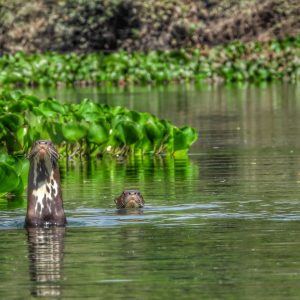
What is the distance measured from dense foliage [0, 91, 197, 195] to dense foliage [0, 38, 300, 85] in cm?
3116

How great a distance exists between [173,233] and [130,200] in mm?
1955

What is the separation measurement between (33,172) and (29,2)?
53983mm

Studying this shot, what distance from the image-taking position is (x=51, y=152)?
13562 mm

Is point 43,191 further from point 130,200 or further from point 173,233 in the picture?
point 130,200

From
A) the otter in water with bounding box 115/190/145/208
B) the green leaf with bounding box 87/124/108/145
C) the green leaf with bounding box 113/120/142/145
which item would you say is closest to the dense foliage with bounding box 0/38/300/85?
the green leaf with bounding box 113/120/142/145

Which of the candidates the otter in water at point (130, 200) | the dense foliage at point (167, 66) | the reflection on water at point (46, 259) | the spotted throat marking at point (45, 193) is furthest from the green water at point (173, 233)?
the dense foliage at point (167, 66)

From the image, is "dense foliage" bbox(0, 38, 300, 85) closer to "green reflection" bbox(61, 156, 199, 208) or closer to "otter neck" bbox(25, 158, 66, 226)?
"green reflection" bbox(61, 156, 199, 208)

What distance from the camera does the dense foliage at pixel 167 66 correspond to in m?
56.2

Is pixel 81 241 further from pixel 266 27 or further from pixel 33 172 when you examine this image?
pixel 266 27

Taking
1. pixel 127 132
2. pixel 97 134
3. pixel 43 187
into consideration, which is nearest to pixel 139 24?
pixel 127 132

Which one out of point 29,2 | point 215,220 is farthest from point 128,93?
point 215,220

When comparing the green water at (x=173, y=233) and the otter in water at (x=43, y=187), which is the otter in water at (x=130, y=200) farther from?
the otter in water at (x=43, y=187)

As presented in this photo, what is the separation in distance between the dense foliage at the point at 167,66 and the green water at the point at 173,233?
30915 millimetres

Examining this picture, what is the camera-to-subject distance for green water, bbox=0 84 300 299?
1067 cm
